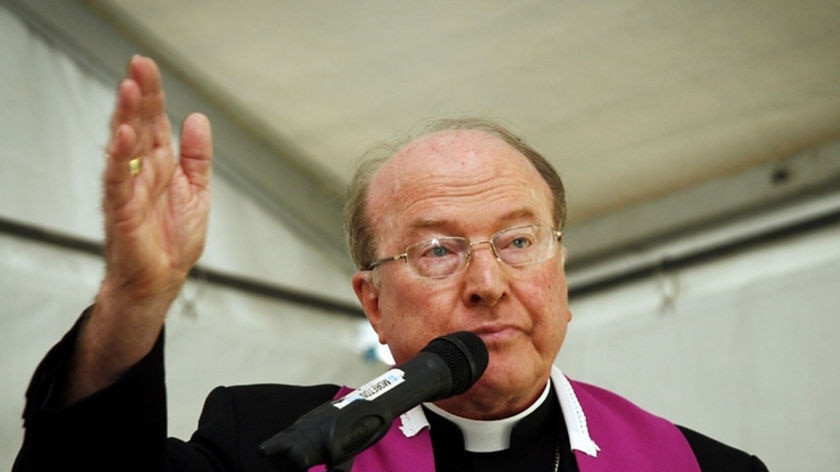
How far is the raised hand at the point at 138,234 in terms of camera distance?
1.54 meters

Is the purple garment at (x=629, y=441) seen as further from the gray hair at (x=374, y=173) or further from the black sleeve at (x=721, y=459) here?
the gray hair at (x=374, y=173)

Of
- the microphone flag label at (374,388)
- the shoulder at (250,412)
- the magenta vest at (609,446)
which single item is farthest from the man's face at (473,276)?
the microphone flag label at (374,388)

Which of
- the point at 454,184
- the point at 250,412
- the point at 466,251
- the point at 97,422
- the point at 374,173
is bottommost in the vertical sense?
the point at 97,422

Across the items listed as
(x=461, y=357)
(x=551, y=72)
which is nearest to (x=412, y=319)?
(x=461, y=357)

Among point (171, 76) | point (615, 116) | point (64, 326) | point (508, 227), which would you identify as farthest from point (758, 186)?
point (64, 326)

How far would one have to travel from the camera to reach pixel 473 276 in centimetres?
236

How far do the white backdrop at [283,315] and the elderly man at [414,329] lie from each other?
1.45 meters

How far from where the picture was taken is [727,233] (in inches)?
166

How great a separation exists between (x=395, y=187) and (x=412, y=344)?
1.49 ft

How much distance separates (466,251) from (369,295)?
0.39 metres

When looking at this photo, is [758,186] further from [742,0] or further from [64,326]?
[64,326]

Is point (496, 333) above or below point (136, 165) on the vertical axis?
below

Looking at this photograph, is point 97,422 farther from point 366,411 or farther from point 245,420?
point 245,420

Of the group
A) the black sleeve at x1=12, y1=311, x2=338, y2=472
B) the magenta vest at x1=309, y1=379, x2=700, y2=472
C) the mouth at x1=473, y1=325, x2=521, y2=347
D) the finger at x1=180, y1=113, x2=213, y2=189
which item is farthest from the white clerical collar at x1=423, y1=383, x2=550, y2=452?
the finger at x1=180, y1=113, x2=213, y2=189
